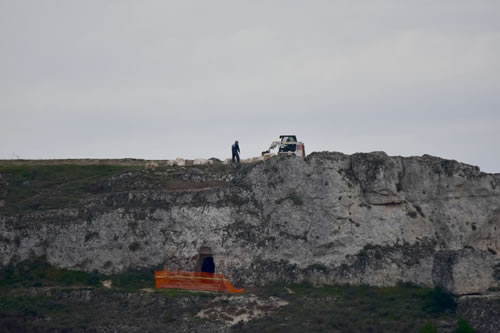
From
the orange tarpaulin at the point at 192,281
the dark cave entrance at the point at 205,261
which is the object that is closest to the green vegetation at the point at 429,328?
the orange tarpaulin at the point at 192,281

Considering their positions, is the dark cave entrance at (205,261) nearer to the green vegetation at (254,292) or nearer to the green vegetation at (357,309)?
the green vegetation at (254,292)

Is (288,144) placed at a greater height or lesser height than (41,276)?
greater

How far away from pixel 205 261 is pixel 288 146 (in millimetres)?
9065

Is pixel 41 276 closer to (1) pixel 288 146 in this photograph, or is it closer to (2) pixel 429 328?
(1) pixel 288 146

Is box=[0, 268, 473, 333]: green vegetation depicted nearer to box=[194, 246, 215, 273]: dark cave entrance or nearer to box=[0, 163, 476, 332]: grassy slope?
box=[0, 163, 476, 332]: grassy slope

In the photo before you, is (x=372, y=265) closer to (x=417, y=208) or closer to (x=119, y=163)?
(x=417, y=208)

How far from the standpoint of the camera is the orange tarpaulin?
7950 centimetres

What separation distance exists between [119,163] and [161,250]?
15899 millimetres

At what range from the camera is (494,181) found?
8300 cm

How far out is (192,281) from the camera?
8019 cm

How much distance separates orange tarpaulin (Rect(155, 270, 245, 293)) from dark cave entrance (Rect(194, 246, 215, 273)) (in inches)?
32.7

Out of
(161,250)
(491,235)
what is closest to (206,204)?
(161,250)

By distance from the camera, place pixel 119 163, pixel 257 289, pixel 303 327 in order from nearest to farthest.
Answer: pixel 303 327 → pixel 257 289 → pixel 119 163

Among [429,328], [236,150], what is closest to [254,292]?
[429,328]
